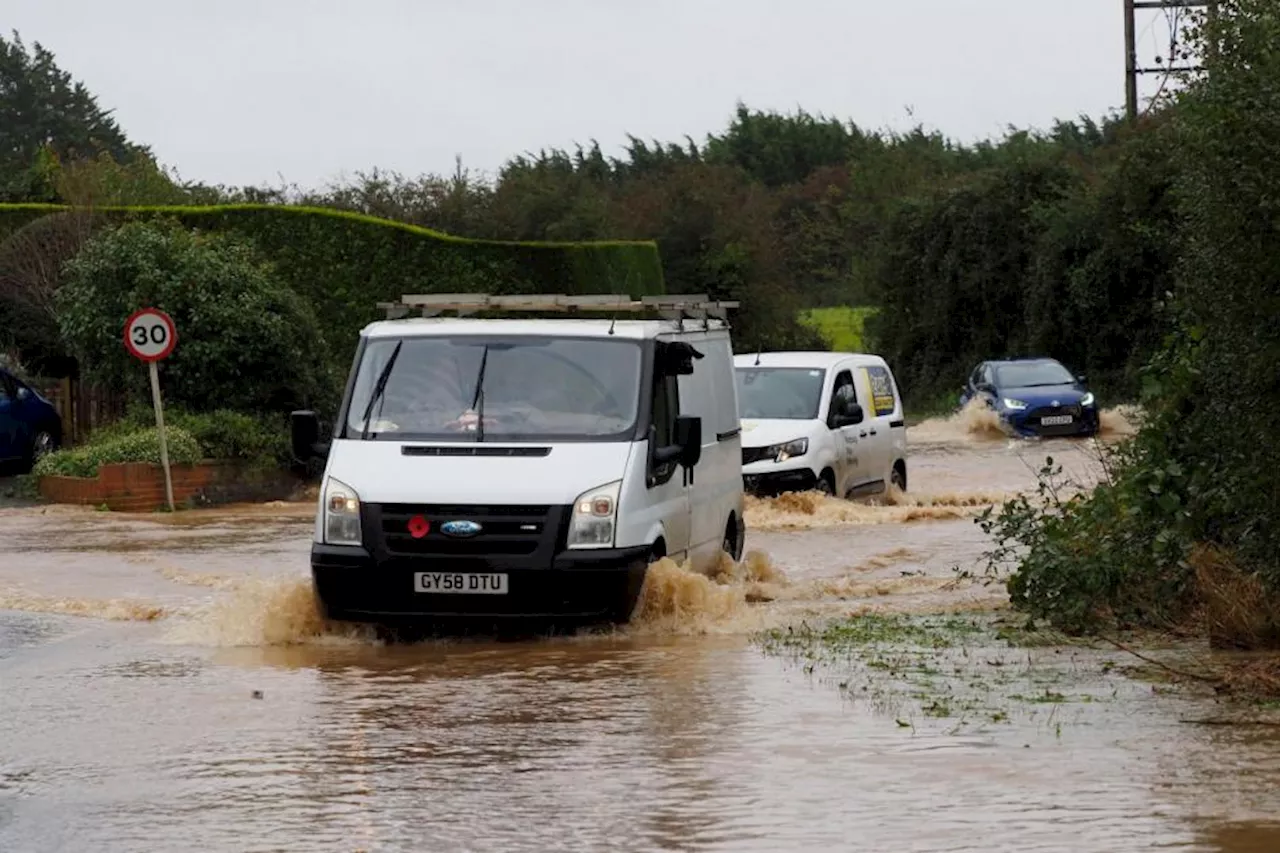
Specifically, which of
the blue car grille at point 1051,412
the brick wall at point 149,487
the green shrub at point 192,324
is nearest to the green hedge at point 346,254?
the green shrub at point 192,324

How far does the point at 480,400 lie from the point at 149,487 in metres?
13.2

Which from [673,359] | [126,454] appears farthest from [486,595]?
[126,454]

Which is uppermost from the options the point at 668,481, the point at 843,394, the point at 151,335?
the point at 151,335

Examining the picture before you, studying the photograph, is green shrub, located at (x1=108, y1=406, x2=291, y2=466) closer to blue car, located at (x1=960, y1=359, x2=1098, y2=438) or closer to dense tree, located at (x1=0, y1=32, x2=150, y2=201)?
blue car, located at (x1=960, y1=359, x2=1098, y2=438)

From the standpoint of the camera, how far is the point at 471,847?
795cm

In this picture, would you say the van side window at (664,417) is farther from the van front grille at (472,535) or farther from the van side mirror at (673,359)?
the van front grille at (472,535)

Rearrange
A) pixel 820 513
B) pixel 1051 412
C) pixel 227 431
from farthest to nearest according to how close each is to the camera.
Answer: pixel 1051 412 → pixel 227 431 → pixel 820 513

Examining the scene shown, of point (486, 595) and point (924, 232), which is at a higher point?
point (924, 232)

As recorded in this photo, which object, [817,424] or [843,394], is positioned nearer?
[817,424]

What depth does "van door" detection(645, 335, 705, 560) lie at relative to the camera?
549 inches

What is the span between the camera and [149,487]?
26.5 metres

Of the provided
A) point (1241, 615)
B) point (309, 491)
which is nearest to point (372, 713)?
point (1241, 615)

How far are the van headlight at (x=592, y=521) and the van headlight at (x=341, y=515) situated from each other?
1.21 meters

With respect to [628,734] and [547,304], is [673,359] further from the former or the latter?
[628,734]
